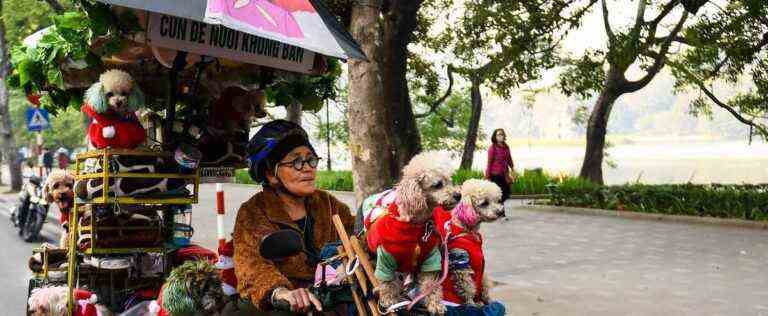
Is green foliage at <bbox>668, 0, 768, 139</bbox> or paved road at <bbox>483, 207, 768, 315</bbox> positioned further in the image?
green foliage at <bbox>668, 0, 768, 139</bbox>

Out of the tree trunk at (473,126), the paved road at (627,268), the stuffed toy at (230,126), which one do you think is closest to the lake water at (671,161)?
the tree trunk at (473,126)

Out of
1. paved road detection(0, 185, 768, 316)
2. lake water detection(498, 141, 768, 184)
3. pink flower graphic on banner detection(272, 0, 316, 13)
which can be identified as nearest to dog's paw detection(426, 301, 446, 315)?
pink flower graphic on banner detection(272, 0, 316, 13)

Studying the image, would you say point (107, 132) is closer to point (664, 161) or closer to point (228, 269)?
point (228, 269)

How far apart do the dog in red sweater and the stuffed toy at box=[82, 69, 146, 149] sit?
6.27 ft

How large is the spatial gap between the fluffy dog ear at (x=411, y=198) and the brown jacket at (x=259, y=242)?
67 centimetres

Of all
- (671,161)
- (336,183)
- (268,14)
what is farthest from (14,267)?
(671,161)

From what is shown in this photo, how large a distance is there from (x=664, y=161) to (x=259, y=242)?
99318mm

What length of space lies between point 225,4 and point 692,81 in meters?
20.2

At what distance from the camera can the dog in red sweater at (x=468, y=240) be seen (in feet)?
14.5

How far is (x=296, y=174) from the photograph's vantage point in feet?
13.7

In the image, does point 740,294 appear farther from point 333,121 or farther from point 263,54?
point 333,121

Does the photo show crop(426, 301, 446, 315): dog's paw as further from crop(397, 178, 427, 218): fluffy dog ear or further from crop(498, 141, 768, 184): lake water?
crop(498, 141, 768, 184): lake water

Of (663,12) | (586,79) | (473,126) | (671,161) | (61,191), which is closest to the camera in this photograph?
(61,191)

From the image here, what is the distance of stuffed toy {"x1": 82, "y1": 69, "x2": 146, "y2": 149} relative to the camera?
503cm
